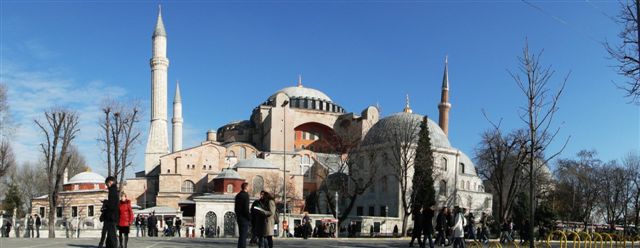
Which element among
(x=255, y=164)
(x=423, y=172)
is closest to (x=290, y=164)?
→ (x=255, y=164)

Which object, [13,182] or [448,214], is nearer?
[448,214]

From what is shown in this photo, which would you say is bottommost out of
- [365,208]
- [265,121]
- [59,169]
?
[365,208]

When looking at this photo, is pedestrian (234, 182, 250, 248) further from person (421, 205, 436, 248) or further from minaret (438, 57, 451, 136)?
minaret (438, 57, 451, 136)

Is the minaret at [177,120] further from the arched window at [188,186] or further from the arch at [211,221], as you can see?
the arch at [211,221]

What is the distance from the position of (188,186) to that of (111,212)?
51693 millimetres

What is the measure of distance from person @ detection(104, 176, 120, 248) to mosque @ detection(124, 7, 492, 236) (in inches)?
1348

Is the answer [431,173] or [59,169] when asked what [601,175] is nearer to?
[431,173]

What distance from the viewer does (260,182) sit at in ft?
192

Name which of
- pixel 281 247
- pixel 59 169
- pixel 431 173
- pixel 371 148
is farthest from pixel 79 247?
pixel 371 148

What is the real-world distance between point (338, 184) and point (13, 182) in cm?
3260

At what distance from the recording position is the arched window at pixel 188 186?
61.9 m

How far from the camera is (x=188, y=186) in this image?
62.3m

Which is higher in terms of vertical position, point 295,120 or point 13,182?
point 295,120

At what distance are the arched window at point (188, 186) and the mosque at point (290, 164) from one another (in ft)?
0.31
